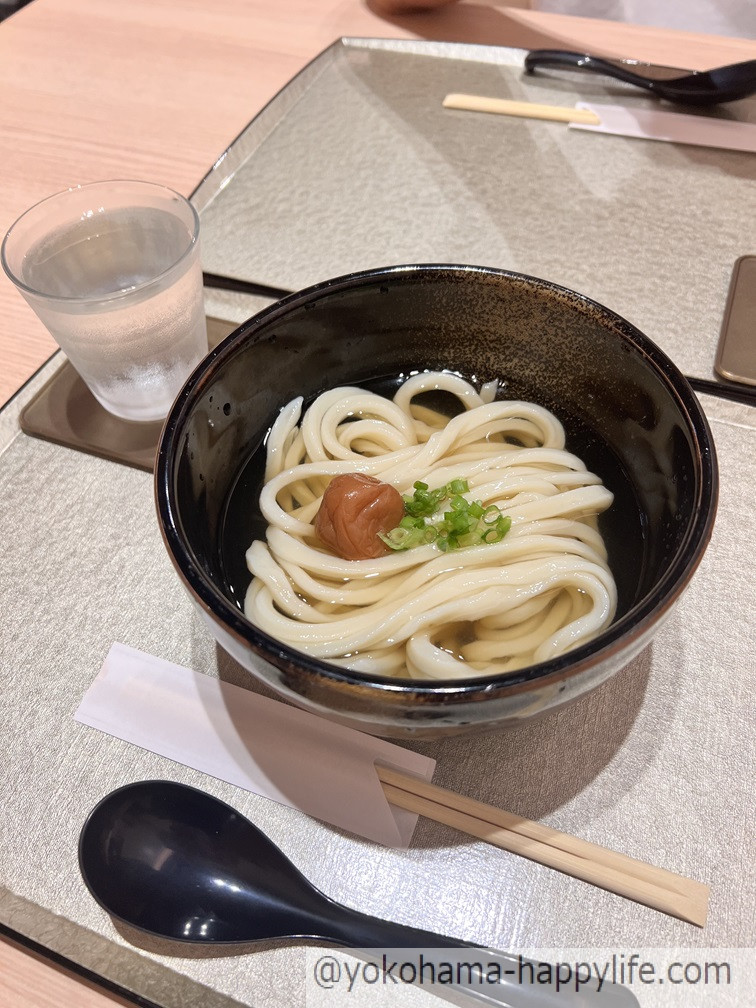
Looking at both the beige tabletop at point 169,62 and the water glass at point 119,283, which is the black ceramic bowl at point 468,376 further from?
the beige tabletop at point 169,62

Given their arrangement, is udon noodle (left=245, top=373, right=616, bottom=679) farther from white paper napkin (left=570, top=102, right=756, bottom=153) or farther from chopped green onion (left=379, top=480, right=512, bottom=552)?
white paper napkin (left=570, top=102, right=756, bottom=153)

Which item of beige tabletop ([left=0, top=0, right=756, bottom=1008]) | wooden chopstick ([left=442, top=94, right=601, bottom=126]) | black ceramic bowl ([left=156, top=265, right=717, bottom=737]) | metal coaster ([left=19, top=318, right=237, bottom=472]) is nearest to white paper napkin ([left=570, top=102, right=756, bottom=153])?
wooden chopstick ([left=442, top=94, right=601, bottom=126])

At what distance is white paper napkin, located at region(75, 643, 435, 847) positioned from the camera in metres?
0.87

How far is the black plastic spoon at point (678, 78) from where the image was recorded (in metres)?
1.75

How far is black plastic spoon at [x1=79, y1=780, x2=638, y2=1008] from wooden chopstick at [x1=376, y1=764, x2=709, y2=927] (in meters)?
0.11

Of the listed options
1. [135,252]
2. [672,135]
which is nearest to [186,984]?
[135,252]

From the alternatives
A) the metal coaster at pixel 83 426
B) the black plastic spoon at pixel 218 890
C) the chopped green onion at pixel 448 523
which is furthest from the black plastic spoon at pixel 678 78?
the black plastic spoon at pixel 218 890

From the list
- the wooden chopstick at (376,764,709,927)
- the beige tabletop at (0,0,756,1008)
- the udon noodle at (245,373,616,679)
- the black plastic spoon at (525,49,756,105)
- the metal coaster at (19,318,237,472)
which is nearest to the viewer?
the wooden chopstick at (376,764,709,927)

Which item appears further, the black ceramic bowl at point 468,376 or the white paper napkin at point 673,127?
the white paper napkin at point 673,127

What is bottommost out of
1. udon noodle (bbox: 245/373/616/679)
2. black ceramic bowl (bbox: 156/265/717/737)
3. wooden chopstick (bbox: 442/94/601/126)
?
udon noodle (bbox: 245/373/616/679)

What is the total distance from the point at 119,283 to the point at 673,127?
144 centimetres

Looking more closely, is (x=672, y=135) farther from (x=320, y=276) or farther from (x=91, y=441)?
(x=91, y=441)

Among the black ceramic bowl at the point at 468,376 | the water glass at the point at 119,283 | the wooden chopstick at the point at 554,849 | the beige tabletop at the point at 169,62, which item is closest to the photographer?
the black ceramic bowl at the point at 468,376

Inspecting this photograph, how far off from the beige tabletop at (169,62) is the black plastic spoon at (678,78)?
7.8 inches
